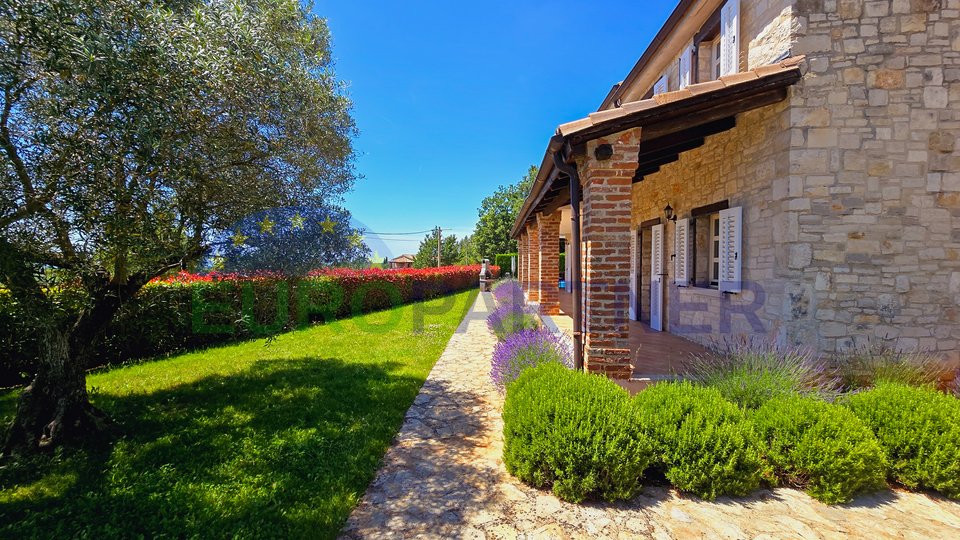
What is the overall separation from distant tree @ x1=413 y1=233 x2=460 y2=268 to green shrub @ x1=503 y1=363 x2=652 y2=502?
40497mm

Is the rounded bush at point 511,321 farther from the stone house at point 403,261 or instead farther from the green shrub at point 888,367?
the stone house at point 403,261

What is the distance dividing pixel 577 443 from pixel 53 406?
17.0 feet

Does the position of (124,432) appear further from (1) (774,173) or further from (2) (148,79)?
(1) (774,173)

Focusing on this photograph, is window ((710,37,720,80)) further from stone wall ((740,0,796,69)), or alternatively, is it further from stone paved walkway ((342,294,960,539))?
stone paved walkway ((342,294,960,539))

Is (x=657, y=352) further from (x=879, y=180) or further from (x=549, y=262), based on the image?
(x=549, y=262)

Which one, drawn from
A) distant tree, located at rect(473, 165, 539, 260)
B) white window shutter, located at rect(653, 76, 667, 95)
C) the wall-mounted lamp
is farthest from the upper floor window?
distant tree, located at rect(473, 165, 539, 260)

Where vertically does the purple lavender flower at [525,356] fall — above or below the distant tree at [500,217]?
below

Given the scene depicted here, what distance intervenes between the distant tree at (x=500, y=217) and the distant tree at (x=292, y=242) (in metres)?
31.5

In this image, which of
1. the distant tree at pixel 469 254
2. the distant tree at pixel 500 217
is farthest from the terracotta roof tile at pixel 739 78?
the distant tree at pixel 469 254

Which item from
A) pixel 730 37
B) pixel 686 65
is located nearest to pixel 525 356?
pixel 730 37

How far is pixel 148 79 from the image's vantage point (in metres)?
2.89

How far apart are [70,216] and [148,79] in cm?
135

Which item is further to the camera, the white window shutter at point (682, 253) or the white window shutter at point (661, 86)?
the white window shutter at point (661, 86)

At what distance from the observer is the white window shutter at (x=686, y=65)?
7.43 m
